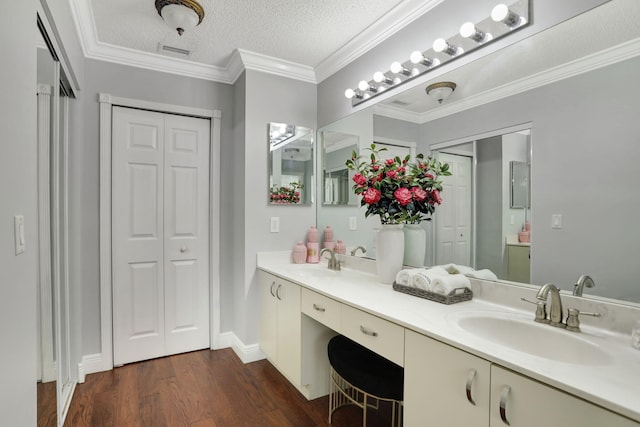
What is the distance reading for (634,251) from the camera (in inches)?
46.1

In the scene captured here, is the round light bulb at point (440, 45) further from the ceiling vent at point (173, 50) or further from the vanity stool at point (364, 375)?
the ceiling vent at point (173, 50)

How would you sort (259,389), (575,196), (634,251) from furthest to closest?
1. (259,389)
2. (575,196)
3. (634,251)

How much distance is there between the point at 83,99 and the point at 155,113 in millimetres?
476

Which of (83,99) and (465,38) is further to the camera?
(83,99)

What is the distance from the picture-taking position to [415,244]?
2.02 meters

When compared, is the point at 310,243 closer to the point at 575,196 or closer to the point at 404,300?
the point at 404,300

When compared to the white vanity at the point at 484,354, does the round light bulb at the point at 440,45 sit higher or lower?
higher

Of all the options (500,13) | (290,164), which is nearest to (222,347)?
(290,164)

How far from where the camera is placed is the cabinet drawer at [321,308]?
1722 mm

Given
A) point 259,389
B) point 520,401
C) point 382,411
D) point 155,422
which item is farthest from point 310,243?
point 520,401

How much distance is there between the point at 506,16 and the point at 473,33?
17cm

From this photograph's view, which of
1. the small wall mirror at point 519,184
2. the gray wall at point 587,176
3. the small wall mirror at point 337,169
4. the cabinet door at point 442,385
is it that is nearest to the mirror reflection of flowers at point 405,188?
the small wall mirror at point 519,184

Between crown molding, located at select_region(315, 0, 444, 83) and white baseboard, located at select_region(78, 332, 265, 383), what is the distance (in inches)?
92.7

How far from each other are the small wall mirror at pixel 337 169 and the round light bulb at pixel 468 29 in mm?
1054
